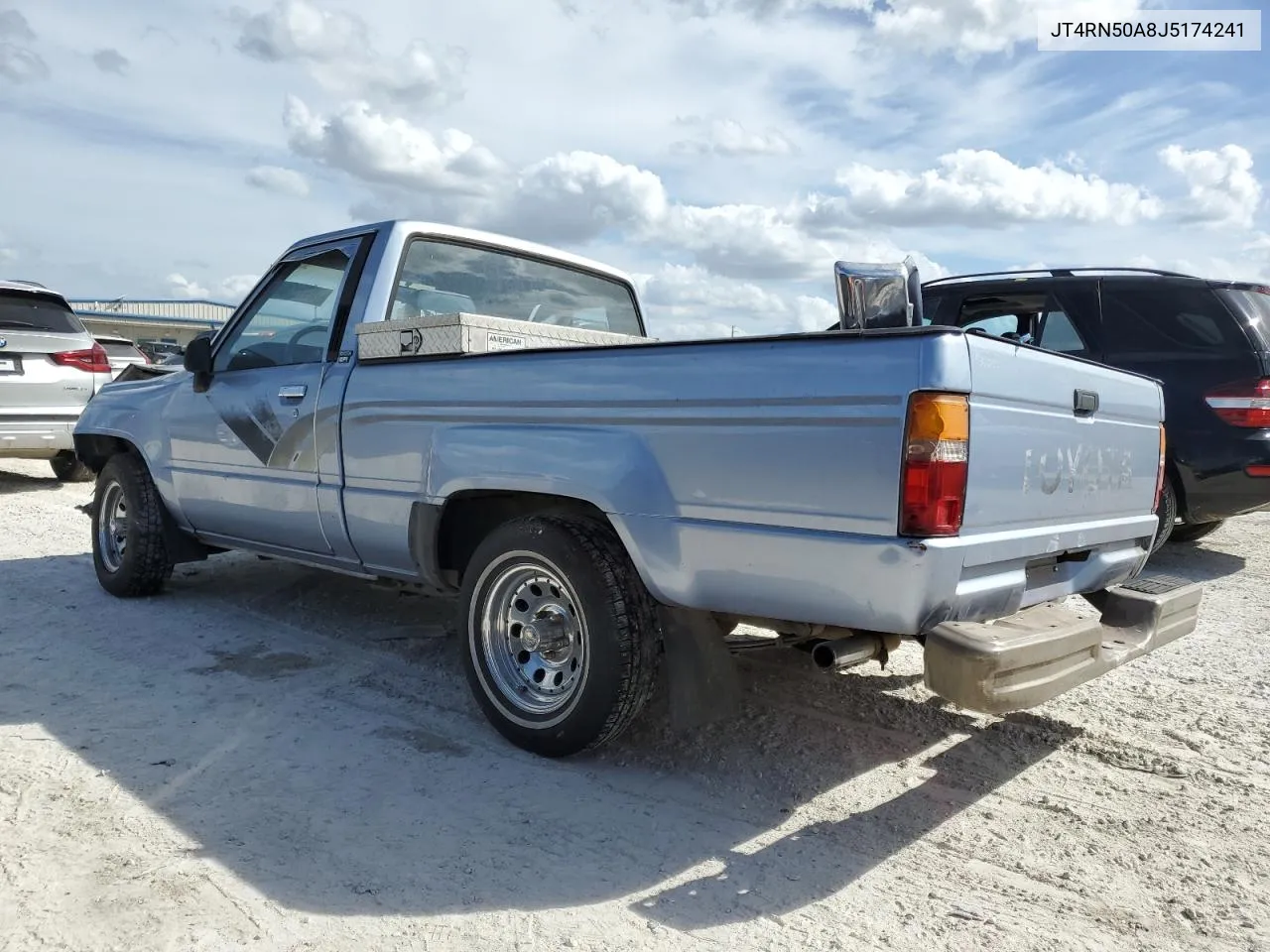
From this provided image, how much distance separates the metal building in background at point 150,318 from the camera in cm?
3556

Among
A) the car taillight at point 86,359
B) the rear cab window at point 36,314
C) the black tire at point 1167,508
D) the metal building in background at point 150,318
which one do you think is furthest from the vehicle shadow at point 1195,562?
the metal building in background at point 150,318

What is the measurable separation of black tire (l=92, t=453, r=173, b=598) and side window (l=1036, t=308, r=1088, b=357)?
575 centimetres

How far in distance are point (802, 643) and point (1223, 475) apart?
413cm

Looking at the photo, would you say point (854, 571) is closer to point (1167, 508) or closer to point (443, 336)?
point (443, 336)

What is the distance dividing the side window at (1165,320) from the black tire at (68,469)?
9705mm

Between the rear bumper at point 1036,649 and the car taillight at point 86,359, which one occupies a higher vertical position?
the car taillight at point 86,359

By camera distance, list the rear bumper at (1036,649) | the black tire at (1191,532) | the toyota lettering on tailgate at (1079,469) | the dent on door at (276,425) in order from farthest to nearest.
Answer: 1. the black tire at (1191,532)
2. the dent on door at (276,425)
3. the toyota lettering on tailgate at (1079,469)
4. the rear bumper at (1036,649)

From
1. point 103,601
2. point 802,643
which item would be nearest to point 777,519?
point 802,643

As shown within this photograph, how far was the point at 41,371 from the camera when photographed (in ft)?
30.1

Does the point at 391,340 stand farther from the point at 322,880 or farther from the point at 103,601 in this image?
the point at 103,601

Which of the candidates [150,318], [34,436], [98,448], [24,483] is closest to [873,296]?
[98,448]

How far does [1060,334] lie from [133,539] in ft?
19.8

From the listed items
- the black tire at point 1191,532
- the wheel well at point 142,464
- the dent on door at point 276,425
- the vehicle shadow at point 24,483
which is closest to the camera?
the dent on door at point 276,425

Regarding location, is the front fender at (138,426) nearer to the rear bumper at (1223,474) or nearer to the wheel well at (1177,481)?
the wheel well at (1177,481)
